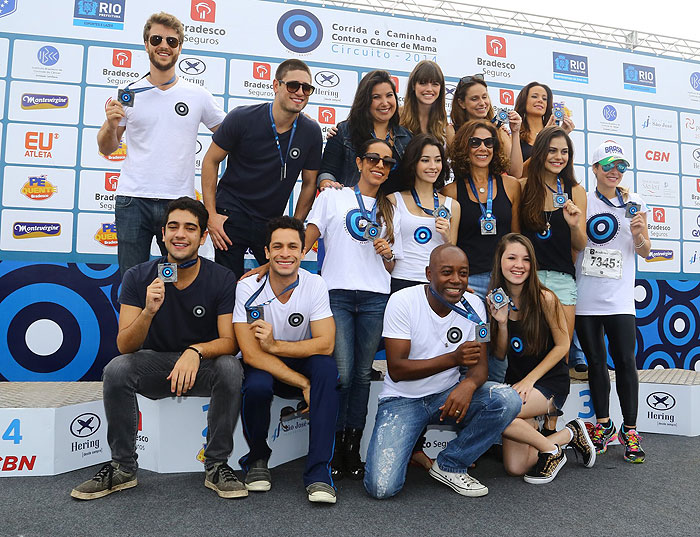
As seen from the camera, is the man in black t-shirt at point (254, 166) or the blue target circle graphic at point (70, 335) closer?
the man in black t-shirt at point (254, 166)

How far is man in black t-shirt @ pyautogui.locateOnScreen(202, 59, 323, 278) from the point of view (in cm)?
291

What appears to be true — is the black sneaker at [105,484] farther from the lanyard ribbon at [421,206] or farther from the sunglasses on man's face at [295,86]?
the sunglasses on man's face at [295,86]

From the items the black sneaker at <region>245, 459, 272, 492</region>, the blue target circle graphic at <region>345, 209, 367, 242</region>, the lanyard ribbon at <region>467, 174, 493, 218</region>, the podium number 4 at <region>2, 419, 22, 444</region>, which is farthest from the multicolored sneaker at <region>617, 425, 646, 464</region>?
the podium number 4 at <region>2, 419, 22, 444</region>

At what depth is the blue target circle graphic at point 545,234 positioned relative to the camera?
304cm

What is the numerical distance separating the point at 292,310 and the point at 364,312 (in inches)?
15.0

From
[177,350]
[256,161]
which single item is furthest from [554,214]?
[177,350]

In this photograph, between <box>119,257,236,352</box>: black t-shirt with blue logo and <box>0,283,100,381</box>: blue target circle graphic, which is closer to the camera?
<box>119,257,236,352</box>: black t-shirt with blue logo

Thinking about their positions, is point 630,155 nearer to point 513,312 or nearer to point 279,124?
point 513,312

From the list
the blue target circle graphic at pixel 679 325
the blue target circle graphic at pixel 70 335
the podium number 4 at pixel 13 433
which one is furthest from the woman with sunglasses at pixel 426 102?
the blue target circle graphic at pixel 679 325

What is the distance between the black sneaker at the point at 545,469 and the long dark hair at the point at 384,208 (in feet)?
4.50

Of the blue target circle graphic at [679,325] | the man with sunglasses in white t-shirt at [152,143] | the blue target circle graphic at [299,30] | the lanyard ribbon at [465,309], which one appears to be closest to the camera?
the lanyard ribbon at [465,309]

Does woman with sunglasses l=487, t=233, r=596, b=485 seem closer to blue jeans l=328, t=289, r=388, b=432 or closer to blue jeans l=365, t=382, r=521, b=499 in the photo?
blue jeans l=365, t=382, r=521, b=499

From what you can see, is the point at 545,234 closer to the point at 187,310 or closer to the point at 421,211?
the point at 421,211

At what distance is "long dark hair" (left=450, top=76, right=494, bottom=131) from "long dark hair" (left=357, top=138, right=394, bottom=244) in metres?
0.76
